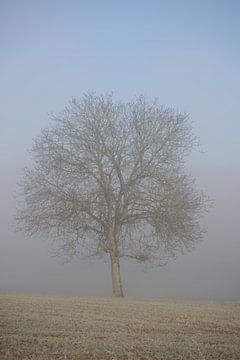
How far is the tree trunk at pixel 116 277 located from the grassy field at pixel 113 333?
9614 mm

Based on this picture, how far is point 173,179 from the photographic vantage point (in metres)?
28.9

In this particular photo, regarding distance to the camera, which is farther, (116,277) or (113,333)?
(116,277)

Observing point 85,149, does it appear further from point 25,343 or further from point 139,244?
point 25,343

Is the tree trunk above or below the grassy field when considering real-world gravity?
above

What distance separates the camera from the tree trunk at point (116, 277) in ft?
94.8

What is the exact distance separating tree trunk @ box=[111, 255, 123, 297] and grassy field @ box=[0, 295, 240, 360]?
9.61 metres

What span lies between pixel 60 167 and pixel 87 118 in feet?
11.8

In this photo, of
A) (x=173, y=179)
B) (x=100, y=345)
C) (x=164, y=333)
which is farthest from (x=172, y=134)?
(x=100, y=345)

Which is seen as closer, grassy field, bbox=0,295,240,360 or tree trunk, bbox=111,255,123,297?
grassy field, bbox=0,295,240,360

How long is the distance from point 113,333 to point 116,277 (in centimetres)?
1590

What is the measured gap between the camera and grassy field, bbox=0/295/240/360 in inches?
429

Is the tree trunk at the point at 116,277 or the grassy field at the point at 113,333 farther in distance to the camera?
the tree trunk at the point at 116,277

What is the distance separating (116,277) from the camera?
29.0m

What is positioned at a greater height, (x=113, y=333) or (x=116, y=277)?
(x=116, y=277)
